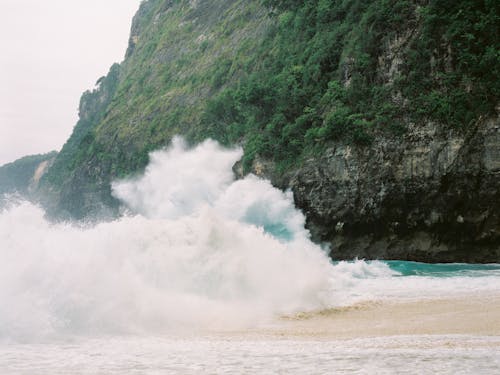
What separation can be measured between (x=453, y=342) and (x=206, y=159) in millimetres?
31254

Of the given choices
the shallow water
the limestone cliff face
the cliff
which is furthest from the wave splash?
the cliff

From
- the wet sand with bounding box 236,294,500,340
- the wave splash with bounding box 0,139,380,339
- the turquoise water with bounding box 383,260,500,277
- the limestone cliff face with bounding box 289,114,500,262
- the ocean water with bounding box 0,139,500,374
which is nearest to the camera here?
the ocean water with bounding box 0,139,500,374

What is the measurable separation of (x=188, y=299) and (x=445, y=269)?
1159cm

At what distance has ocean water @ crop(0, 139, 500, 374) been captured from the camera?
6.55 meters

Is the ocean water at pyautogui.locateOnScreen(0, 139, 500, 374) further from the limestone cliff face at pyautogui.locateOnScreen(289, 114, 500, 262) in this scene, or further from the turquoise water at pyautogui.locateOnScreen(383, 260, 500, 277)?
the limestone cliff face at pyautogui.locateOnScreen(289, 114, 500, 262)

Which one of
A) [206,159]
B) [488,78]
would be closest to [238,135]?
[206,159]

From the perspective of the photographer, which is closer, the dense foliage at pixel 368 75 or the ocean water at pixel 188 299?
the ocean water at pixel 188 299

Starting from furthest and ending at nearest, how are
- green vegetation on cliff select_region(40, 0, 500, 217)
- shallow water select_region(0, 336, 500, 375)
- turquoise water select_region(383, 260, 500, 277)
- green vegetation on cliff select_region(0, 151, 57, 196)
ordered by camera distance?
green vegetation on cliff select_region(0, 151, 57, 196) < green vegetation on cliff select_region(40, 0, 500, 217) < turquoise water select_region(383, 260, 500, 277) < shallow water select_region(0, 336, 500, 375)

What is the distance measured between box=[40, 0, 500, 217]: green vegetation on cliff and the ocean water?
8.09m

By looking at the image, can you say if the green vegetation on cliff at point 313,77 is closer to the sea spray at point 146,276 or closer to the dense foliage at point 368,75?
the dense foliage at point 368,75

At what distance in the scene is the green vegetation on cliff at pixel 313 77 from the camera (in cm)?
2202

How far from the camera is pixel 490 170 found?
20.9 m

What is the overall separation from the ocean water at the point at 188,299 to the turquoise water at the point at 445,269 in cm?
14

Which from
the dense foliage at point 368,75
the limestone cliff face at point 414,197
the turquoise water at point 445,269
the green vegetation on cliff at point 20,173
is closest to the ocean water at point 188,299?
the turquoise water at point 445,269
